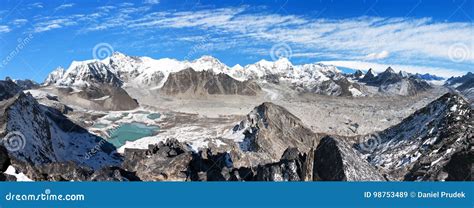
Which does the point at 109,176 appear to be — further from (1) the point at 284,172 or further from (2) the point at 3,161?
(1) the point at 284,172

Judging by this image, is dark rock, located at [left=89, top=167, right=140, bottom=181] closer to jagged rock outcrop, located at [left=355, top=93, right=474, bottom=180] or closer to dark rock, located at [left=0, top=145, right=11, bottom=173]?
dark rock, located at [left=0, top=145, right=11, bottom=173]

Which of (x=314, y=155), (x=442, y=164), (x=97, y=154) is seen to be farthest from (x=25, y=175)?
(x=97, y=154)

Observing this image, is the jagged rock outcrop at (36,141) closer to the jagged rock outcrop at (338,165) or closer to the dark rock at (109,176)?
the dark rock at (109,176)

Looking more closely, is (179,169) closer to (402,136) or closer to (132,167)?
(132,167)

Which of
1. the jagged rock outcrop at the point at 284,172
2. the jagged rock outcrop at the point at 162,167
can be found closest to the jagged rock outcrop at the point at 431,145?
the jagged rock outcrop at the point at 284,172

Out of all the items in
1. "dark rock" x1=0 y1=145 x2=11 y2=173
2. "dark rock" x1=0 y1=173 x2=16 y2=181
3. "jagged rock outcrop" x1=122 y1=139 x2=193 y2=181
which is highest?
"dark rock" x1=0 y1=145 x2=11 y2=173

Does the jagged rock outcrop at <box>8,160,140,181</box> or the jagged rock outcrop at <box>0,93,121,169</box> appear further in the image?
the jagged rock outcrop at <box>0,93,121,169</box>

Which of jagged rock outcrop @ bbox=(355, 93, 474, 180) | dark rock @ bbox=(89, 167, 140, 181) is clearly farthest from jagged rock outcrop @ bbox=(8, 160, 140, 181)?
jagged rock outcrop @ bbox=(355, 93, 474, 180)
